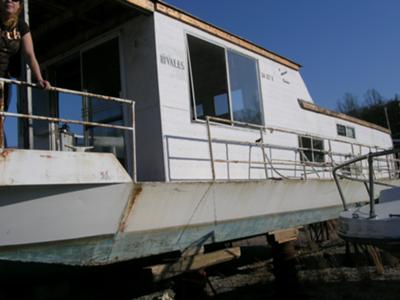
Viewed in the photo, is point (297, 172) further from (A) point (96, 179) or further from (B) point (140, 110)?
(A) point (96, 179)

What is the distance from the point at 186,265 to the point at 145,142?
1.80m

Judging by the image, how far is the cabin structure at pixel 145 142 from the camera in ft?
13.9

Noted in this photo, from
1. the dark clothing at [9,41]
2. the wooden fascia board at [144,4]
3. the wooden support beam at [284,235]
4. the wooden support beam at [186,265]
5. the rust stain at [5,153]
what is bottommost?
the wooden support beam at [186,265]

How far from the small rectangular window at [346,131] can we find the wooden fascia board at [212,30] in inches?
132

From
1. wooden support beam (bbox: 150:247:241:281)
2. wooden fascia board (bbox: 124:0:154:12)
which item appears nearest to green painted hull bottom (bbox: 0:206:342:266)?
wooden support beam (bbox: 150:247:241:281)

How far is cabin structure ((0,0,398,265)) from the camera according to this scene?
4250mm

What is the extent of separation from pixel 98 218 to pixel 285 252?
434 centimetres

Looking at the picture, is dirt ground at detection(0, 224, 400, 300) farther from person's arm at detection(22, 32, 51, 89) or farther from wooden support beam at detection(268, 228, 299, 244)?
person's arm at detection(22, 32, 51, 89)

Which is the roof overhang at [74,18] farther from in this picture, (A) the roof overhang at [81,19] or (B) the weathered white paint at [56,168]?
(B) the weathered white paint at [56,168]

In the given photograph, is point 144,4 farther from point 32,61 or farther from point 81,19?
point 32,61

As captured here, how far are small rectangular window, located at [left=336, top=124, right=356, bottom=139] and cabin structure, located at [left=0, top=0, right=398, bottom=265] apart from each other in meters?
2.67

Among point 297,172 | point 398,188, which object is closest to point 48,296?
point 398,188

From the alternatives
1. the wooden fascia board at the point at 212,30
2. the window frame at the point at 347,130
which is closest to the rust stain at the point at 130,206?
the wooden fascia board at the point at 212,30

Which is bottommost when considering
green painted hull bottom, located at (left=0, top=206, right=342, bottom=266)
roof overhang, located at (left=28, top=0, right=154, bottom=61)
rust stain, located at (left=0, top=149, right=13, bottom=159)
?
green painted hull bottom, located at (left=0, top=206, right=342, bottom=266)
